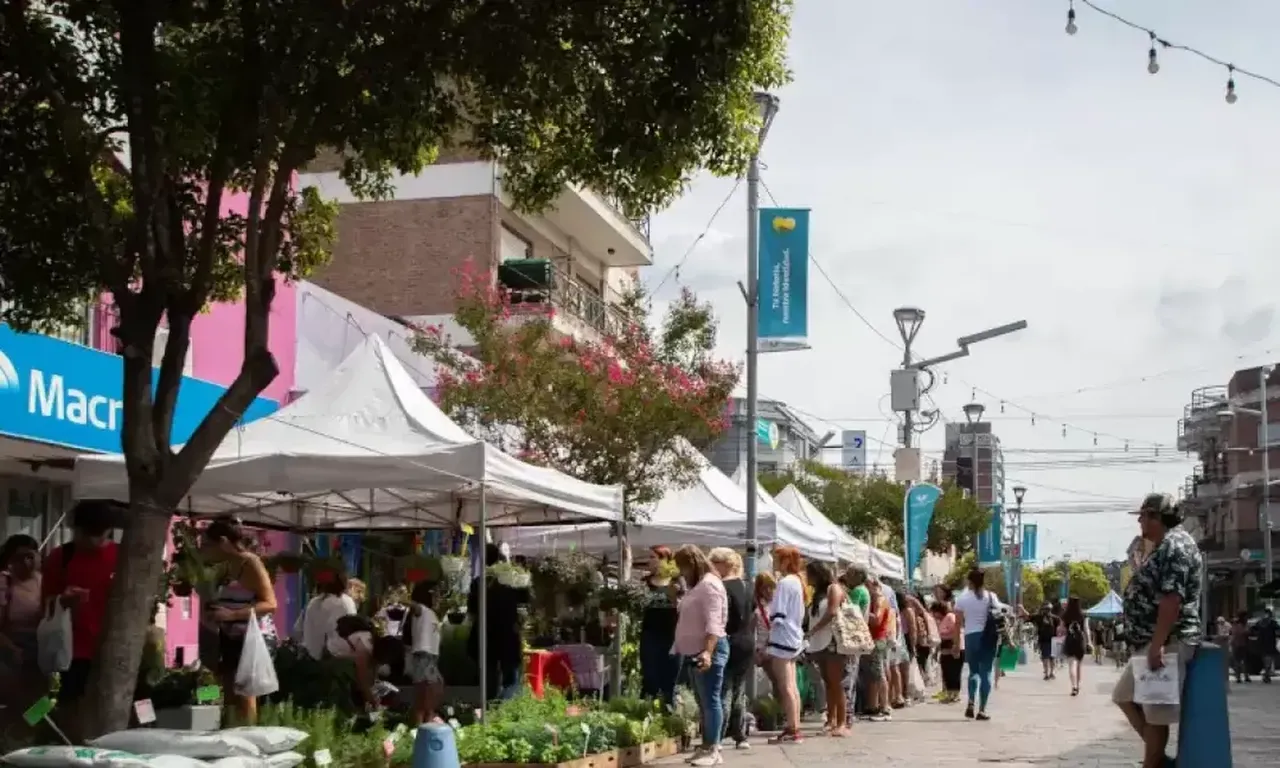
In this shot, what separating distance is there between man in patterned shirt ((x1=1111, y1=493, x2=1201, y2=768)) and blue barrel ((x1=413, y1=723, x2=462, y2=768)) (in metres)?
3.97

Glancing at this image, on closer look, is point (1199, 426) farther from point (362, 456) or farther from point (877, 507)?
point (362, 456)

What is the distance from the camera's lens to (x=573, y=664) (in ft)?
56.1

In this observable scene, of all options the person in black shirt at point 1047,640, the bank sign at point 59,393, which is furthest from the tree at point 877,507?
the bank sign at point 59,393

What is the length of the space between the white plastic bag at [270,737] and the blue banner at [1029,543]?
7819 centimetres

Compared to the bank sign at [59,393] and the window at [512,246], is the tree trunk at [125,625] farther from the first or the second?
the window at [512,246]

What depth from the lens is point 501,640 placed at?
581 inches

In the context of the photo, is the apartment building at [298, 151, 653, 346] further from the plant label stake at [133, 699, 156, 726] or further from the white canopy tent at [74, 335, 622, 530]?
the plant label stake at [133, 699, 156, 726]

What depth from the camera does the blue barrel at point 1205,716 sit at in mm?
9577

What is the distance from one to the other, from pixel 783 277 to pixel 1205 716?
1115cm

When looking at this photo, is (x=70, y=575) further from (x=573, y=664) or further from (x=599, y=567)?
(x=599, y=567)

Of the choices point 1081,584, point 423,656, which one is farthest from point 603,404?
point 1081,584

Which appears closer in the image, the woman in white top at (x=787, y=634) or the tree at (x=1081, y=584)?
the woman in white top at (x=787, y=634)

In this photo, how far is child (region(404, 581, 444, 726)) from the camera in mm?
13203

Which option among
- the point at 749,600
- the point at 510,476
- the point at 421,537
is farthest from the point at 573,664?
the point at 421,537
